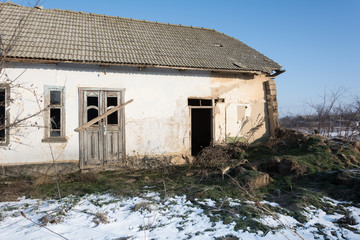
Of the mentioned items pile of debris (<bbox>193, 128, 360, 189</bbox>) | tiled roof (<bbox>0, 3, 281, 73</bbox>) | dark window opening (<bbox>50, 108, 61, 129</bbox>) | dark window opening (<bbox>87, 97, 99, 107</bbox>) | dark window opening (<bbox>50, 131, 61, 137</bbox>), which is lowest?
pile of debris (<bbox>193, 128, 360, 189</bbox>)

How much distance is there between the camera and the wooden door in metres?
7.63

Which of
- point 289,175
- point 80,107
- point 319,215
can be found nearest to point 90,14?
point 80,107

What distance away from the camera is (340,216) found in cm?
437

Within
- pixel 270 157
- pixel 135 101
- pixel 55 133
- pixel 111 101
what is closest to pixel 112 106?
pixel 111 101

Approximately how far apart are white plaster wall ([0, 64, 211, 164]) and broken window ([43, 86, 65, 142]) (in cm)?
14

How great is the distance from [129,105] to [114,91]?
644 mm

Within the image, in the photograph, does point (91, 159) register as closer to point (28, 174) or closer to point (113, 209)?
point (28, 174)

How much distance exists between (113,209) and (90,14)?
28.7 ft

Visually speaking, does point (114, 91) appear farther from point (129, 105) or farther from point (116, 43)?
point (116, 43)

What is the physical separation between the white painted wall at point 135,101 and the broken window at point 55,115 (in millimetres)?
141

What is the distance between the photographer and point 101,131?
783 centimetres

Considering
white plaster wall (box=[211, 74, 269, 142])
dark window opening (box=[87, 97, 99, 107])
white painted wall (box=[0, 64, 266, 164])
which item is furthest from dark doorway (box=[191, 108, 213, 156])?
dark window opening (box=[87, 97, 99, 107])

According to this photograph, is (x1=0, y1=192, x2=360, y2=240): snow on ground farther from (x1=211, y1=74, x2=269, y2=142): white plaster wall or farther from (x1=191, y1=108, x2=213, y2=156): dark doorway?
(x1=191, y1=108, x2=213, y2=156): dark doorway

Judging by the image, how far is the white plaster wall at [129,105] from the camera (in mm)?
7145
